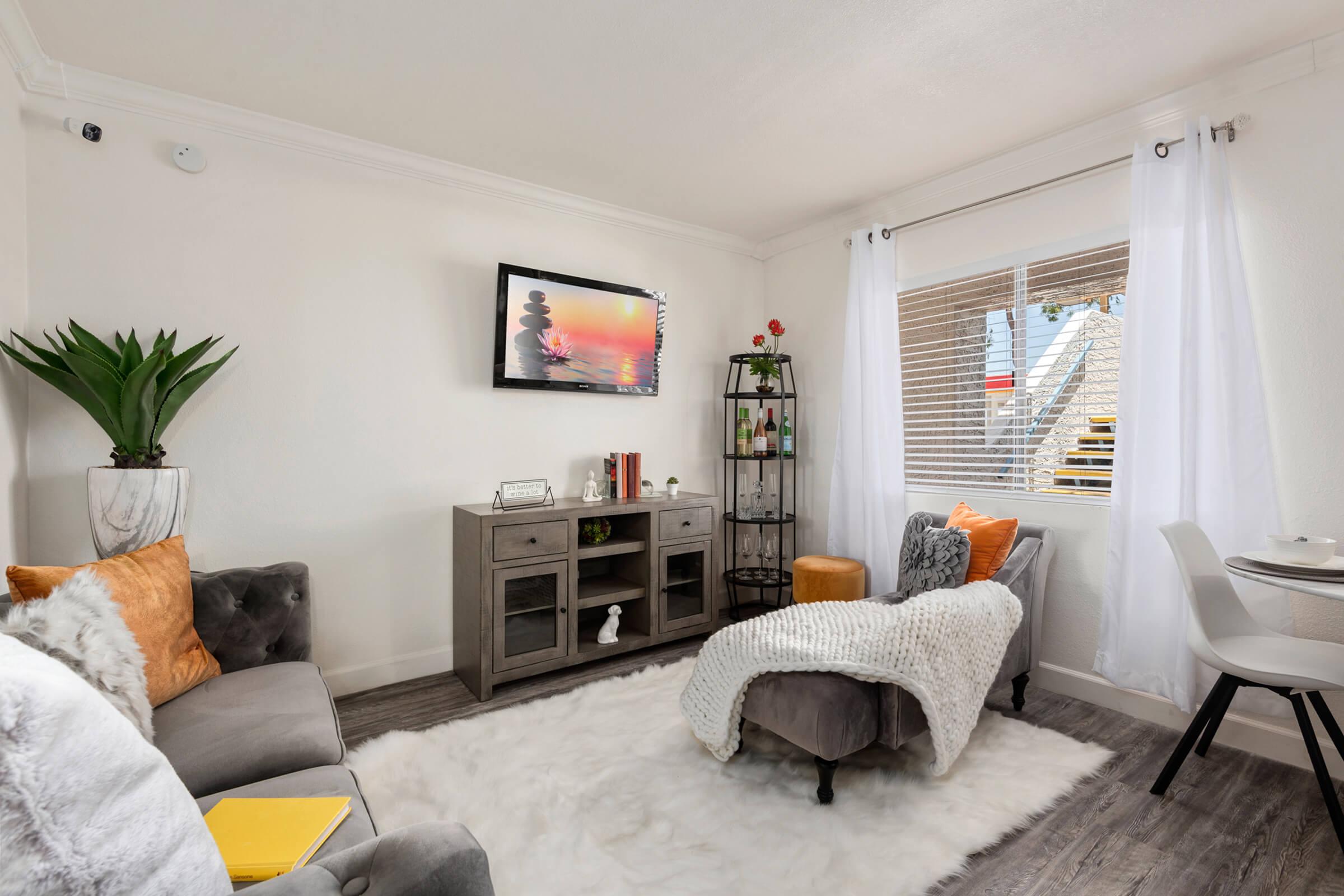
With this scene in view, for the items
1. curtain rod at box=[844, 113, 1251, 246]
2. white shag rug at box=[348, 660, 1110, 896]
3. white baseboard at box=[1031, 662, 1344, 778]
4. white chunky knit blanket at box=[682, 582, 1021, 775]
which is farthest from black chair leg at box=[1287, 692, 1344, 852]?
curtain rod at box=[844, 113, 1251, 246]

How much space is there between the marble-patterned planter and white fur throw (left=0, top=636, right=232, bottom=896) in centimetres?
187

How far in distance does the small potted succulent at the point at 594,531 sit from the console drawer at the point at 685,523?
0.95 feet

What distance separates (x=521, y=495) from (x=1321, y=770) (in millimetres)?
2987

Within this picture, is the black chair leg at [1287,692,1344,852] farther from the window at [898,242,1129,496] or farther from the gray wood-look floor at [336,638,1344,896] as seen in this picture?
the window at [898,242,1129,496]

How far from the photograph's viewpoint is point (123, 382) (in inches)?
88.5

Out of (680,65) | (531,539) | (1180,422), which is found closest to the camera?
(680,65)

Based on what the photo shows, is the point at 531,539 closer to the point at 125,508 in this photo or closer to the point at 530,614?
the point at 530,614

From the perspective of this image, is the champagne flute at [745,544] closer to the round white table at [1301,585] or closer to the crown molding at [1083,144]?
the crown molding at [1083,144]

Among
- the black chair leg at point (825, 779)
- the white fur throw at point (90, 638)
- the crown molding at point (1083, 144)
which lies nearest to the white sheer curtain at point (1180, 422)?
the crown molding at point (1083, 144)

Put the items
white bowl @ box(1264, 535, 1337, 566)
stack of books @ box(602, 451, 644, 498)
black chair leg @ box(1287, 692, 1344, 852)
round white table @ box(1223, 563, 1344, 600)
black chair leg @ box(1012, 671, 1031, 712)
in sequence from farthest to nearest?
stack of books @ box(602, 451, 644, 498) < black chair leg @ box(1012, 671, 1031, 712) < white bowl @ box(1264, 535, 1337, 566) < black chair leg @ box(1287, 692, 1344, 852) < round white table @ box(1223, 563, 1344, 600)

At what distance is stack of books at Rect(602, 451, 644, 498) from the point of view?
3596mm

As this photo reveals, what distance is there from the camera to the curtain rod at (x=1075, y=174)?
7.98ft

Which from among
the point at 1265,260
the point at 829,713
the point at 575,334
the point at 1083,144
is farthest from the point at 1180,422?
the point at 575,334

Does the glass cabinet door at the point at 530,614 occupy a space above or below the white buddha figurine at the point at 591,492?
below
